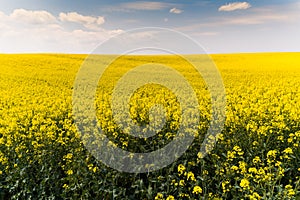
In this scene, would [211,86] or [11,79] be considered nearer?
[211,86]

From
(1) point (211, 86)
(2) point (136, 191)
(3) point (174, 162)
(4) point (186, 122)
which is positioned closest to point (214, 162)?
(3) point (174, 162)

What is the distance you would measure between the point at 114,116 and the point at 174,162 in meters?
2.30

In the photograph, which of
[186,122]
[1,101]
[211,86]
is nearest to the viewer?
[186,122]

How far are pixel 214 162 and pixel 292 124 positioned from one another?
279 cm

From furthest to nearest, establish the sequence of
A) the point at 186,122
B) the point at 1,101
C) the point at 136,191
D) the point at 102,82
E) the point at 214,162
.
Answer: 1. the point at 102,82
2. the point at 1,101
3. the point at 186,122
4. the point at 214,162
5. the point at 136,191

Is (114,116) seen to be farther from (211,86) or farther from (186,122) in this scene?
(211,86)

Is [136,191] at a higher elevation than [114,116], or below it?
below

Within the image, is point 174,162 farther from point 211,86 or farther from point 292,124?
point 211,86

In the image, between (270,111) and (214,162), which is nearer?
(214,162)

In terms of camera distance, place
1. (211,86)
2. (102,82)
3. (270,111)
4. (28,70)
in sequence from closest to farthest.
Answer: (270,111) < (211,86) < (102,82) < (28,70)

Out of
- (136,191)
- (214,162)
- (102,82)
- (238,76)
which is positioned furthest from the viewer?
(238,76)

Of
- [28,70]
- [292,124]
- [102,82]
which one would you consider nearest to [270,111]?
[292,124]

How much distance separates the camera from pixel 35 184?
569cm

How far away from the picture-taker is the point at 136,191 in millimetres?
5262
